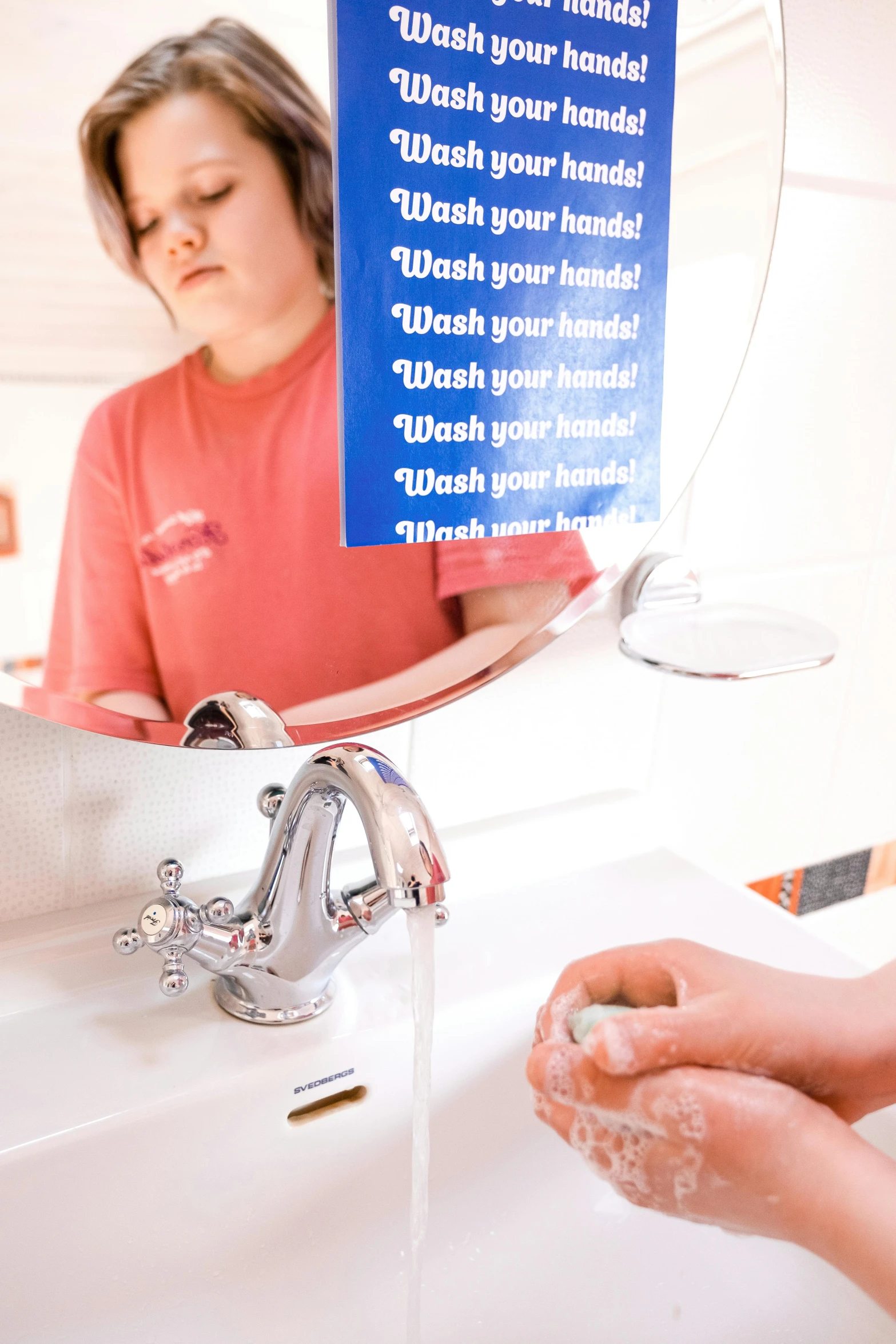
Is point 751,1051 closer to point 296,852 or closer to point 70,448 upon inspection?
point 296,852

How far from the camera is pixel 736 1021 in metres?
0.49

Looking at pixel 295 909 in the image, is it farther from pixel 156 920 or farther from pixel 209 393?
pixel 209 393

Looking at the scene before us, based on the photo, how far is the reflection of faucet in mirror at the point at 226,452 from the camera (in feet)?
1.53

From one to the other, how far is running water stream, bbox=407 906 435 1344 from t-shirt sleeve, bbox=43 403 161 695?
0.19 metres

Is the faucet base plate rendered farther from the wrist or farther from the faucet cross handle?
the wrist

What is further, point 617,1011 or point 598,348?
point 598,348

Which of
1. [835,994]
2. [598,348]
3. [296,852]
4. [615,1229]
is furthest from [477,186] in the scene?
[615,1229]

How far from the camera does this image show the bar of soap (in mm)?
490

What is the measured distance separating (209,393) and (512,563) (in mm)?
195

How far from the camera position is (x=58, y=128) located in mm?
436

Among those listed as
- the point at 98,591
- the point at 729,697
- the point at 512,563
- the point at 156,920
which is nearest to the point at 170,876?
the point at 156,920

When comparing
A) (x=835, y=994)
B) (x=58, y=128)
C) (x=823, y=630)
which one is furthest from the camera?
(x=823, y=630)

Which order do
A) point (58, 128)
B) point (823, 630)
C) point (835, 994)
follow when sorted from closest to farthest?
1. point (58, 128)
2. point (835, 994)
3. point (823, 630)

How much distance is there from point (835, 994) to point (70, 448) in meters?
0.46
